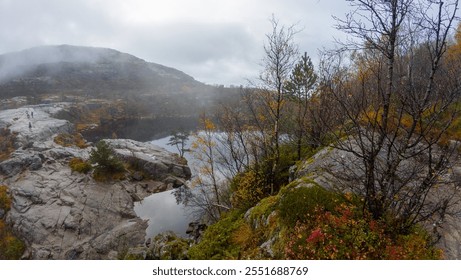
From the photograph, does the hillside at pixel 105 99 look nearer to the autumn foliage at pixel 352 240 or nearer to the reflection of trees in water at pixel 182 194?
the reflection of trees in water at pixel 182 194

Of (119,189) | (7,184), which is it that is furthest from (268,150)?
(7,184)

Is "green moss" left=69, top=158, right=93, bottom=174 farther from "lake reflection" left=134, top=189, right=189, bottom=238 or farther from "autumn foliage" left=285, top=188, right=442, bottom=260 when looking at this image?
"autumn foliage" left=285, top=188, right=442, bottom=260

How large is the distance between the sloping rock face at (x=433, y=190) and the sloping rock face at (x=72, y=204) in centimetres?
1845

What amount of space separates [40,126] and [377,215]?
69035mm

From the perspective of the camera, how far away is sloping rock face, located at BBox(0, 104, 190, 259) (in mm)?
24625

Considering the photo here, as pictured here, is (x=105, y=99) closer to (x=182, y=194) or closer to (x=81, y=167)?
(x=81, y=167)

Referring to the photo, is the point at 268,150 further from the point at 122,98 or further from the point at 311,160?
the point at 122,98

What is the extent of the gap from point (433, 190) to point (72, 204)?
32.3 meters

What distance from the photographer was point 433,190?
31.3 feet

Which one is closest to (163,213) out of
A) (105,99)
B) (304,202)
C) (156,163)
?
(156,163)

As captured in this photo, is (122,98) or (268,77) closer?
(268,77)

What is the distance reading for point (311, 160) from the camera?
1119cm

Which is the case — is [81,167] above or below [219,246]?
below

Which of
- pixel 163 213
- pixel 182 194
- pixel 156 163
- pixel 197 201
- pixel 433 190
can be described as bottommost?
pixel 163 213
